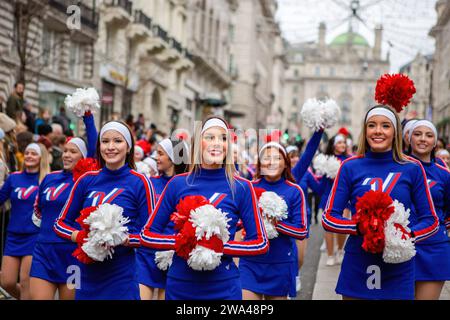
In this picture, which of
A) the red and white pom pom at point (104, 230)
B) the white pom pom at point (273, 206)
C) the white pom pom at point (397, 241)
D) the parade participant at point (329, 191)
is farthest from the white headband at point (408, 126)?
the parade participant at point (329, 191)

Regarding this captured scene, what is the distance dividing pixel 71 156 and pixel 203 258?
3.25 metres

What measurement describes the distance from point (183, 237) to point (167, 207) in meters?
0.47

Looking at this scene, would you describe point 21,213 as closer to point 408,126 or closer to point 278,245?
point 278,245

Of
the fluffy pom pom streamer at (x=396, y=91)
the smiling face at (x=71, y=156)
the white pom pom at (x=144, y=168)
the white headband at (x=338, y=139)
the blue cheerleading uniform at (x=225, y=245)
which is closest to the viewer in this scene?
the blue cheerleading uniform at (x=225, y=245)

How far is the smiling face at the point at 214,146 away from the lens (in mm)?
4898

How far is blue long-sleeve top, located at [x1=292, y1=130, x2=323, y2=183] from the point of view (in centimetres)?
758

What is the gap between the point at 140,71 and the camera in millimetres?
36469

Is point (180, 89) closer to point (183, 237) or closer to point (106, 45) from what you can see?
point (106, 45)

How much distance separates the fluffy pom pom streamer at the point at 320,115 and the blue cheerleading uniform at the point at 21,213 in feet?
9.83

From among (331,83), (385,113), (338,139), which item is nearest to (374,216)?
(385,113)

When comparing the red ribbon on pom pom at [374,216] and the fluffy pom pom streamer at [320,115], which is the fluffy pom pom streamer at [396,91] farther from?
the red ribbon on pom pom at [374,216]

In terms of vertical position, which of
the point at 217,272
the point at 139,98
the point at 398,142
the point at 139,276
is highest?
the point at 139,98

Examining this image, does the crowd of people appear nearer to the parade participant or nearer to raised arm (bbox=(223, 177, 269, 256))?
raised arm (bbox=(223, 177, 269, 256))

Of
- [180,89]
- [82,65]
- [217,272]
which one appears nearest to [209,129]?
[217,272]
